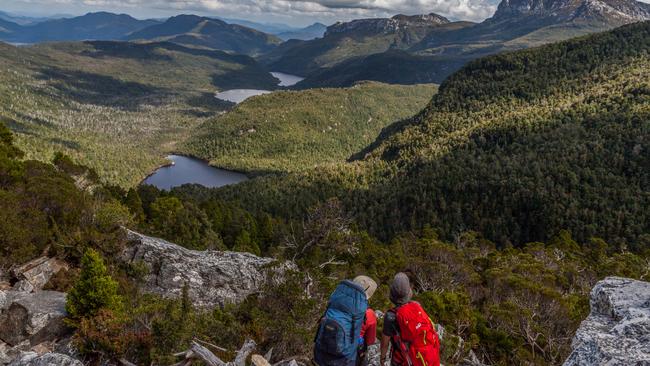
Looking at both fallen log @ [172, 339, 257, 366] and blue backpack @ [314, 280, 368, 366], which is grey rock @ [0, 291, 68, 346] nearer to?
fallen log @ [172, 339, 257, 366]

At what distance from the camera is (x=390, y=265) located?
54.7 m

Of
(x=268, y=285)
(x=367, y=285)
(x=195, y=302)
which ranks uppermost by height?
(x=367, y=285)

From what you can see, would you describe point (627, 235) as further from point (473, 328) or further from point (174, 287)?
point (174, 287)

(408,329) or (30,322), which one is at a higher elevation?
(408,329)

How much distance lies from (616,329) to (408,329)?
5.97 meters

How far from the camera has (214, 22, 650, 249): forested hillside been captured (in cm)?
10706

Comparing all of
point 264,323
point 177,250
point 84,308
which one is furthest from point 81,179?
point 264,323

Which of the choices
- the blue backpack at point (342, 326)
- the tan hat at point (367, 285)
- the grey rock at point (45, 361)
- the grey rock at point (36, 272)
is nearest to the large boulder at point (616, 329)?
the tan hat at point (367, 285)

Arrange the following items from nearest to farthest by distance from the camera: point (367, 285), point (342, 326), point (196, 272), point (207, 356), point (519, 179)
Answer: point (342, 326) → point (367, 285) → point (207, 356) → point (196, 272) → point (519, 179)

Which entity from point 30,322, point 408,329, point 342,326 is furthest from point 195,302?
point 408,329

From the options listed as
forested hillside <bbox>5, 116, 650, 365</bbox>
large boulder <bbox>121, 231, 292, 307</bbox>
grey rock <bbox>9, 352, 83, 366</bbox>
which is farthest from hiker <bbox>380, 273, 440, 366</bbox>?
large boulder <bbox>121, 231, 292, 307</bbox>

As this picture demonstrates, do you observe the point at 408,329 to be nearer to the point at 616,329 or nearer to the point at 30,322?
the point at 616,329

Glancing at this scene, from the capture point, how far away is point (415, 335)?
11.4 meters

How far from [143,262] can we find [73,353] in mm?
13098
